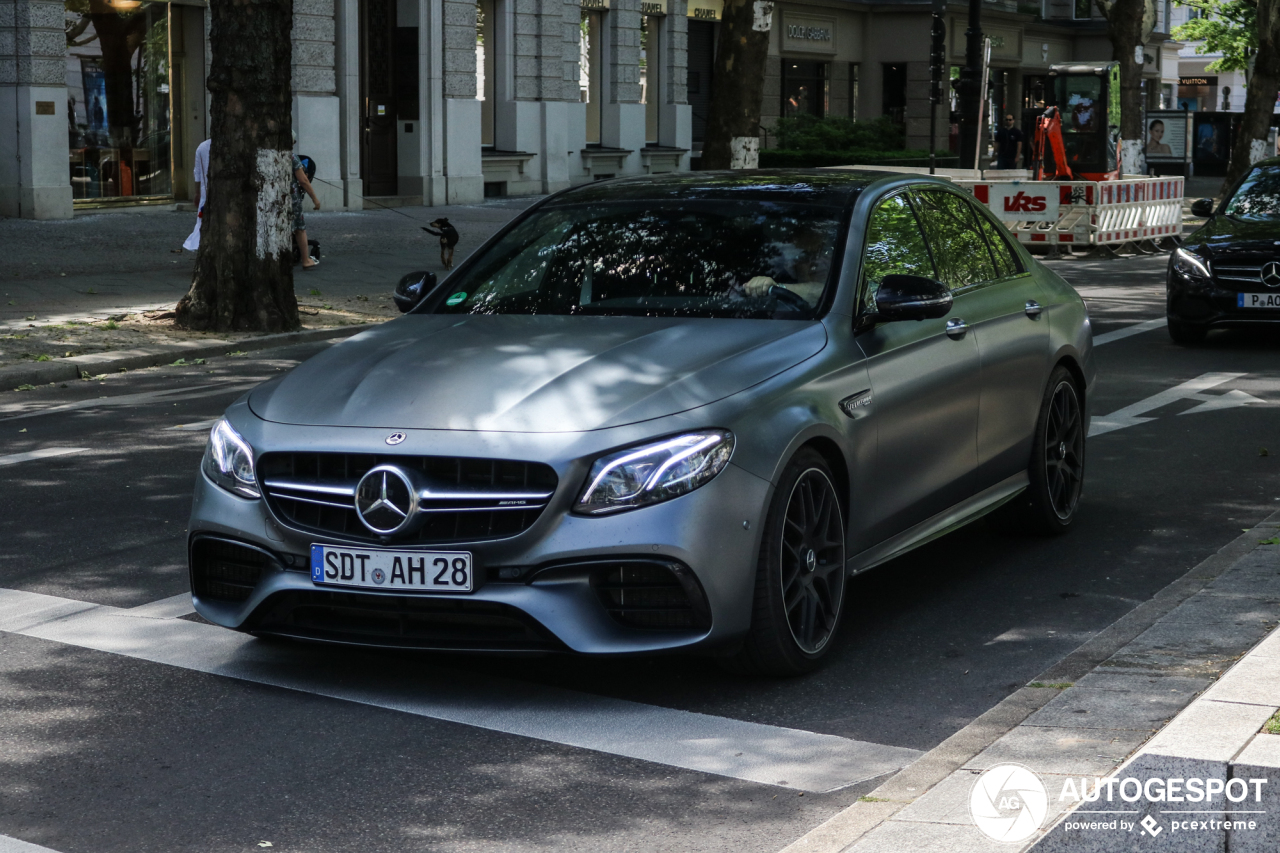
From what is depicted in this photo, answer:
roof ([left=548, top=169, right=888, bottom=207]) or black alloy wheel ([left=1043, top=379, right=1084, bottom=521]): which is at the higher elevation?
roof ([left=548, top=169, right=888, bottom=207])

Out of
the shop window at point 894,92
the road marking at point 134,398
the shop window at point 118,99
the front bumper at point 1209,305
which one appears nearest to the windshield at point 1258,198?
the front bumper at point 1209,305

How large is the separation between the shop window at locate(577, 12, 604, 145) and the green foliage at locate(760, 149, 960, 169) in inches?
241

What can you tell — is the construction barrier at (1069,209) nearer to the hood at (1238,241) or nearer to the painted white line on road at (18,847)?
the hood at (1238,241)

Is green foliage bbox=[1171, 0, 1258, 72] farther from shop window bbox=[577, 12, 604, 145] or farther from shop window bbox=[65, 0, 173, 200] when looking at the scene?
shop window bbox=[65, 0, 173, 200]

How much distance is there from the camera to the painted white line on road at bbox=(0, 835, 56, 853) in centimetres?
391

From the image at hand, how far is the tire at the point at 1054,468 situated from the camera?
7070 mm

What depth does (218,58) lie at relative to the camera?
1498 centimetres

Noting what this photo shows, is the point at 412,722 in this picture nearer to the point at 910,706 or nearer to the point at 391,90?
the point at 910,706

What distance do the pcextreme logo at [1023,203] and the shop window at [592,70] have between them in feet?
48.4

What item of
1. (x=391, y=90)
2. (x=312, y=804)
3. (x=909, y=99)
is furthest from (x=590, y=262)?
(x=909, y=99)

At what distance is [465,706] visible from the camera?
16.4 ft

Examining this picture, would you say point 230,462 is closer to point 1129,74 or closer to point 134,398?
point 134,398

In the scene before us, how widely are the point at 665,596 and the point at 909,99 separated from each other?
5108 cm

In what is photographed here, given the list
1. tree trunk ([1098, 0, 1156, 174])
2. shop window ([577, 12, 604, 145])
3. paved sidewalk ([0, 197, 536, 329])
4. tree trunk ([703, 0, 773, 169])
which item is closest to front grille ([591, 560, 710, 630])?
paved sidewalk ([0, 197, 536, 329])
